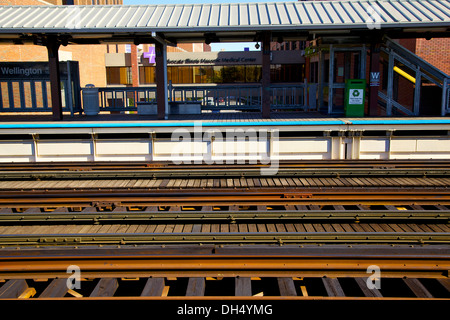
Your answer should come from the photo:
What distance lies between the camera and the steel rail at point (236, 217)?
7043mm

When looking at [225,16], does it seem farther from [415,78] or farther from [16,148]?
[16,148]

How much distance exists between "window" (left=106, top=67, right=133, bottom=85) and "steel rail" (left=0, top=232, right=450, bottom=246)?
133ft

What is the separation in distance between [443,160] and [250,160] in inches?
223

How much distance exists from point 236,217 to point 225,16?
9.01 meters

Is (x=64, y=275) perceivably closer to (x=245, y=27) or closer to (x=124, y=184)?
(x=124, y=184)

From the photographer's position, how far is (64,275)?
5457mm

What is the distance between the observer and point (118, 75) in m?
44.8

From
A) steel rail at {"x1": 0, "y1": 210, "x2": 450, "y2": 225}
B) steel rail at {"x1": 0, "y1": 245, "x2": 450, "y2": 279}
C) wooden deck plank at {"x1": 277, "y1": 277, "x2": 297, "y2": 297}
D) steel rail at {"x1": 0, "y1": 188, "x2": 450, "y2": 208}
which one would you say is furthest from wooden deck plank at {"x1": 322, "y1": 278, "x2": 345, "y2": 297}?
steel rail at {"x1": 0, "y1": 188, "x2": 450, "y2": 208}

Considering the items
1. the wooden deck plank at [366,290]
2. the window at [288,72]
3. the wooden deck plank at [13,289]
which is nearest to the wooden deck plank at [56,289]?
the wooden deck plank at [13,289]

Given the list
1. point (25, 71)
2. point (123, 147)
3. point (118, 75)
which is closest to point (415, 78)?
point (123, 147)

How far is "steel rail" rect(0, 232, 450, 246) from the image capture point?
6113 mm

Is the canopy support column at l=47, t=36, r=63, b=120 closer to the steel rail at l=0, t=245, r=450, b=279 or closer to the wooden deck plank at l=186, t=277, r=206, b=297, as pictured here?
the steel rail at l=0, t=245, r=450, b=279

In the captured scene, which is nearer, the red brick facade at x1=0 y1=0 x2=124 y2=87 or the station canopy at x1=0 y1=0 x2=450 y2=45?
the station canopy at x1=0 y1=0 x2=450 y2=45

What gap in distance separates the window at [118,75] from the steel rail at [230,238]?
4041cm
